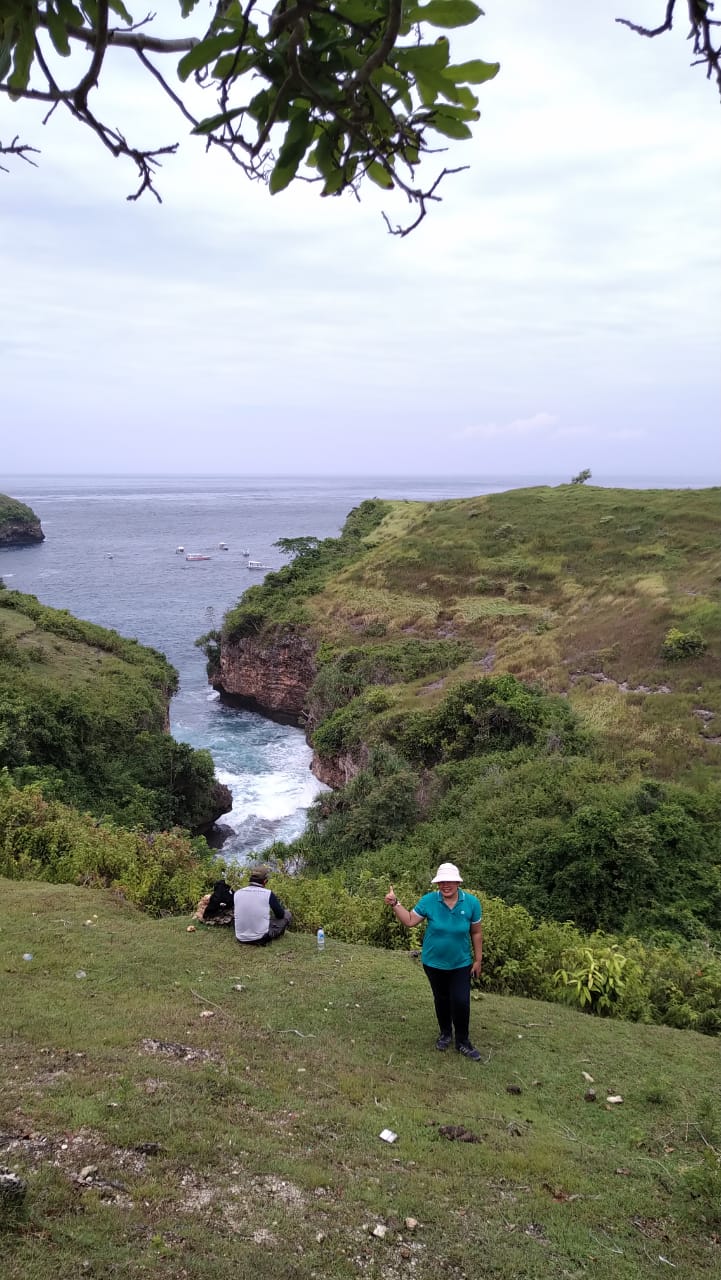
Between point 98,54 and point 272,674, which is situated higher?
point 98,54

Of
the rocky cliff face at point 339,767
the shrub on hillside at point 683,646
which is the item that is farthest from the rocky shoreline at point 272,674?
the shrub on hillside at point 683,646

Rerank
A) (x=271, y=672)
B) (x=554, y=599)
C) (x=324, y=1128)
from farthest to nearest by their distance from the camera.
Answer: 1. (x=271, y=672)
2. (x=554, y=599)
3. (x=324, y=1128)

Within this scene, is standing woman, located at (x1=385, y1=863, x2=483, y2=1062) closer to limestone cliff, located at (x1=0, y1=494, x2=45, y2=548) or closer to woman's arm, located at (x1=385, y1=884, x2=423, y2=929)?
woman's arm, located at (x1=385, y1=884, x2=423, y2=929)

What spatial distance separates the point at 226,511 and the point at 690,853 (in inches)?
6456

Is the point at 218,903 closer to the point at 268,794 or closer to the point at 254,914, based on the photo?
the point at 254,914

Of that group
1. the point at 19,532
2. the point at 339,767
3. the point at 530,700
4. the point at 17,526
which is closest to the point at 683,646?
the point at 530,700

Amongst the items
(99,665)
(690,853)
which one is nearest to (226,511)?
(99,665)

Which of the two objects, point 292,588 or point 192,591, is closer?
point 292,588

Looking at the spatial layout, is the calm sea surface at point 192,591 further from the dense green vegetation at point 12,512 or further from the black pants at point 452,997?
the black pants at point 452,997

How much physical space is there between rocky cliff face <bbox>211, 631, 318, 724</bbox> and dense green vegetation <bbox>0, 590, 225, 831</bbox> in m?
10.1

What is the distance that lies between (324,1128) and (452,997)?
1676 mm

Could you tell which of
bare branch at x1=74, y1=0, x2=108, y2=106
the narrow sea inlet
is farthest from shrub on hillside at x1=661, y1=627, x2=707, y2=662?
bare branch at x1=74, y1=0, x2=108, y2=106

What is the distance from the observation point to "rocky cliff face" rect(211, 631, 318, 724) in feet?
129

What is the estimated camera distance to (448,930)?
5.99m
